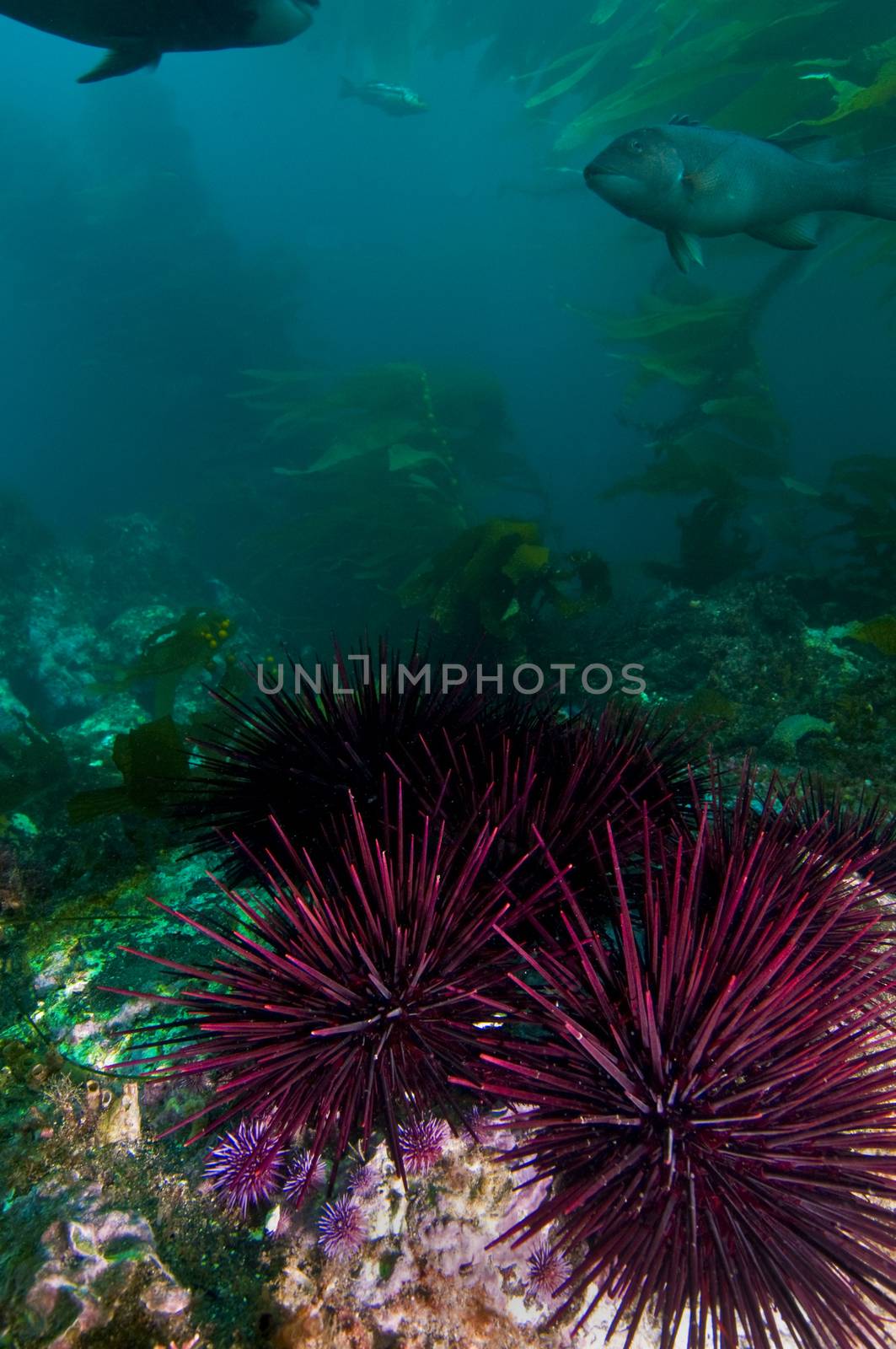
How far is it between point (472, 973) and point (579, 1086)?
0.33 m

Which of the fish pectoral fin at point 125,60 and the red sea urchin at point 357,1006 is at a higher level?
the fish pectoral fin at point 125,60

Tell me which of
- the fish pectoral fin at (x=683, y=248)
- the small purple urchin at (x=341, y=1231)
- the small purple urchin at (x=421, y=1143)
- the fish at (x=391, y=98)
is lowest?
the small purple urchin at (x=341, y=1231)

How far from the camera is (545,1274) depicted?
1318 mm

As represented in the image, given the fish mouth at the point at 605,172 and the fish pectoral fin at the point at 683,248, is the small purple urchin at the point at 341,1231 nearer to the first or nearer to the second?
the fish mouth at the point at 605,172

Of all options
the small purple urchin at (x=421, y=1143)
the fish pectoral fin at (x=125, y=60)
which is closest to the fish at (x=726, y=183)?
the fish pectoral fin at (x=125, y=60)

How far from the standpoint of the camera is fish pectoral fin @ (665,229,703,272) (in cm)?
454

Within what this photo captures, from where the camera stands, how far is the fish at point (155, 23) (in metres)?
4.29

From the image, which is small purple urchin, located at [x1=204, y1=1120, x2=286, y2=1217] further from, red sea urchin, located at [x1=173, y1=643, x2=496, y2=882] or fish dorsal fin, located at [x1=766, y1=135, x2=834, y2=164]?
fish dorsal fin, located at [x1=766, y1=135, x2=834, y2=164]

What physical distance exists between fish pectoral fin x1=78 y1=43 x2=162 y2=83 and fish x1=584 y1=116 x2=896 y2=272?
11.8ft

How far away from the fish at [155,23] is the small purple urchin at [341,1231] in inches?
256

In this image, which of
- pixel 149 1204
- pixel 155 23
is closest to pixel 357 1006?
pixel 149 1204

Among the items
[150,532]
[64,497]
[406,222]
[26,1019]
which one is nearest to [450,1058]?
[26,1019]

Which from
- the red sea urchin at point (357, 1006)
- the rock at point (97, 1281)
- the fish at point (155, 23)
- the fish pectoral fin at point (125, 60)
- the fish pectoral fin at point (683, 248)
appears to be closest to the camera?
the rock at point (97, 1281)

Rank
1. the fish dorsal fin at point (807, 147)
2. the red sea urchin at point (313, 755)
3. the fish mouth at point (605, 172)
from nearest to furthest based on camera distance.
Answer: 1. the red sea urchin at point (313, 755)
2. the fish mouth at point (605, 172)
3. the fish dorsal fin at point (807, 147)
